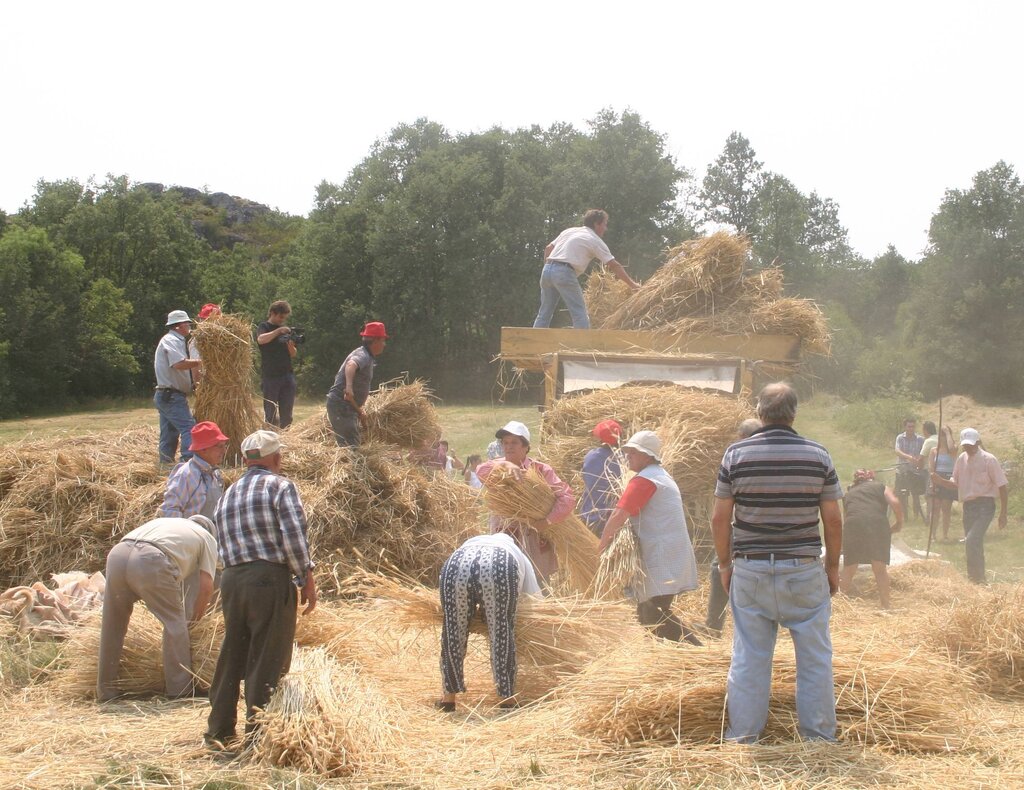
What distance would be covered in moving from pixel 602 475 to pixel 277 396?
4003 mm

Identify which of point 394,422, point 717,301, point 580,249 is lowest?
point 394,422

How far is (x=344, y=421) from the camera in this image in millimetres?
9117

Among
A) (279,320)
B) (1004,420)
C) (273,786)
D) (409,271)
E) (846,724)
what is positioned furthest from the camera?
(409,271)

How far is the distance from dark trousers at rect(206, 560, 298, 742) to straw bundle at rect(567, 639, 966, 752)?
1.42 metres

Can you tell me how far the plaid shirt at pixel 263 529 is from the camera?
181 inches

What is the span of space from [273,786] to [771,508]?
2360 mm

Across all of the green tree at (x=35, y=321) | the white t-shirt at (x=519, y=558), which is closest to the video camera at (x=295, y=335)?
the white t-shirt at (x=519, y=558)

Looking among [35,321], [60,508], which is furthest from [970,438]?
[35,321]

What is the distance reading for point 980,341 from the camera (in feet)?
123

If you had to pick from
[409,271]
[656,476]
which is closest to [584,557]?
[656,476]

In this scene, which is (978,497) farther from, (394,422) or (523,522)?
(523,522)

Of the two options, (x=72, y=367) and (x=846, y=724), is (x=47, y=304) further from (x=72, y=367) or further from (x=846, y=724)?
(x=846, y=724)

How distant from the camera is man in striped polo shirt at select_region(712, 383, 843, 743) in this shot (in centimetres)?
420

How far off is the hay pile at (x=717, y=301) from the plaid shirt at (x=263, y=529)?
5.45 metres
